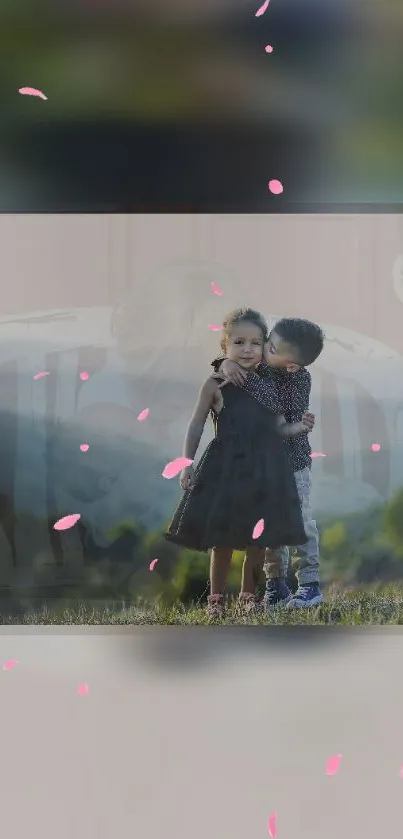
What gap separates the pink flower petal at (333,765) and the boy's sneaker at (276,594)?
52.8 inches

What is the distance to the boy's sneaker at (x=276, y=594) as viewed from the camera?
162 inches

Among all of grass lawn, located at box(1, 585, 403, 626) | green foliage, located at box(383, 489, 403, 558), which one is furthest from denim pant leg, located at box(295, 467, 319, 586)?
green foliage, located at box(383, 489, 403, 558)

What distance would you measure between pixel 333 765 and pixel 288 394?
1819mm

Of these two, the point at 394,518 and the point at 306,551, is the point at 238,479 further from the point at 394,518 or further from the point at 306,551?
the point at 394,518

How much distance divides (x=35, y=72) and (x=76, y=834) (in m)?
3.14

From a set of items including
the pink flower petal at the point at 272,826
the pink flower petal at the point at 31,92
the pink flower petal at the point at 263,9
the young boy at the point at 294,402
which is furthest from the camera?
the young boy at the point at 294,402

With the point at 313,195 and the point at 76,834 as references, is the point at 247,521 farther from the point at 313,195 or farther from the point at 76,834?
the point at 76,834

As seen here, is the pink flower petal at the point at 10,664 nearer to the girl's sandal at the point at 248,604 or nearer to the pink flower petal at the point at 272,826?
the girl's sandal at the point at 248,604

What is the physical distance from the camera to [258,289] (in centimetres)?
412

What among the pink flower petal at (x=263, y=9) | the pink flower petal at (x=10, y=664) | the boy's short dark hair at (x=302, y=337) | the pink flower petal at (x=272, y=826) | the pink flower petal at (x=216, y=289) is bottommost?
the pink flower petal at (x=272, y=826)

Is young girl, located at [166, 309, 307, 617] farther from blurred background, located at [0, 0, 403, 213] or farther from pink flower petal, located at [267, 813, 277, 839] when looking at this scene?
pink flower petal, located at [267, 813, 277, 839]

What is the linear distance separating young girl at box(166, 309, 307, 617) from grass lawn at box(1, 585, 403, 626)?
103 millimetres

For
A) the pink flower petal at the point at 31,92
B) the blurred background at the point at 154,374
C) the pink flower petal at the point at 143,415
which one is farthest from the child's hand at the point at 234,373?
the pink flower petal at the point at 31,92

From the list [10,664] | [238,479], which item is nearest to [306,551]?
[238,479]
